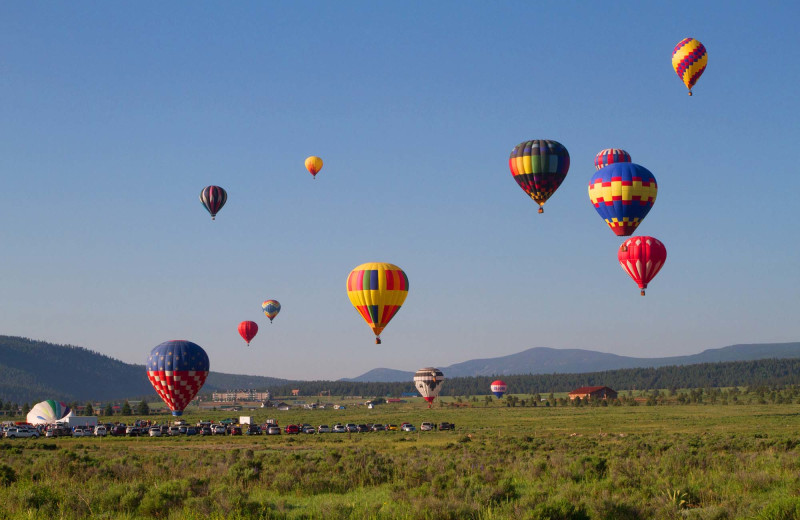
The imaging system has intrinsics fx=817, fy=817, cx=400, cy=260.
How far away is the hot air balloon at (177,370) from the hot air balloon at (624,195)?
1326 inches

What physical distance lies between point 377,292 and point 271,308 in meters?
76.0

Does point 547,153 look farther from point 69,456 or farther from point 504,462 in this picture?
point 69,456

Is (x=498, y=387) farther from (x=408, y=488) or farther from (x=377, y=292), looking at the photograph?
(x=408, y=488)

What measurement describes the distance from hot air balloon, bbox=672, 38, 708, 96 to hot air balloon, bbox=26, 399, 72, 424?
88825mm

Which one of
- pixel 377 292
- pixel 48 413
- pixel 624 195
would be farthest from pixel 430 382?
pixel 48 413

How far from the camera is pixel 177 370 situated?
214 ft

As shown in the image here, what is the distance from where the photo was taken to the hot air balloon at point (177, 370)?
65.4 metres

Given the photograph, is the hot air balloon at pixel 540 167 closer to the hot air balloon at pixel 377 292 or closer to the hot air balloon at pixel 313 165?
the hot air balloon at pixel 377 292

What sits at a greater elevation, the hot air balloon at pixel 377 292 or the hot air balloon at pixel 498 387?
the hot air balloon at pixel 377 292

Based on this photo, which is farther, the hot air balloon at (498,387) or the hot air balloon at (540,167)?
the hot air balloon at (498,387)

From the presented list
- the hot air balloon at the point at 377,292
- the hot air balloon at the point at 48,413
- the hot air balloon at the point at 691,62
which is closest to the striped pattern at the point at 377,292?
the hot air balloon at the point at 377,292

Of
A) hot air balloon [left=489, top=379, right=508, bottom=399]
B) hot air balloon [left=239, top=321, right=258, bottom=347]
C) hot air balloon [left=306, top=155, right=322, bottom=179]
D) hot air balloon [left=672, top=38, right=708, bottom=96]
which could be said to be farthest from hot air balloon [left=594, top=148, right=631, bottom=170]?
hot air balloon [left=489, top=379, right=508, bottom=399]

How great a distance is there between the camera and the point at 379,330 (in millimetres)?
62938

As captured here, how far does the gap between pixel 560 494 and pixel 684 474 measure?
821 cm
